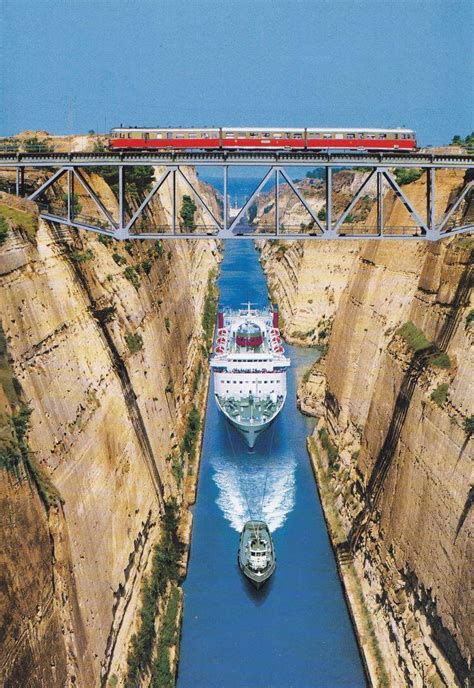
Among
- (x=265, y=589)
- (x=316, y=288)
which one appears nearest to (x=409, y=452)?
(x=265, y=589)

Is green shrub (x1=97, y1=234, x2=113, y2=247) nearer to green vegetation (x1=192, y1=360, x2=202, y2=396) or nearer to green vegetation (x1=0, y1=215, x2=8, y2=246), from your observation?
green vegetation (x1=0, y1=215, x2=8, y2=246)

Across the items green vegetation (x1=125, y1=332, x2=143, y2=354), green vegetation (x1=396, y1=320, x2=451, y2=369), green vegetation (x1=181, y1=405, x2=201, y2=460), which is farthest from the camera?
green vegetation (x1=181, y1=405, x2=201, y2=460)

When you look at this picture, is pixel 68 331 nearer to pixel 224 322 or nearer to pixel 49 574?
pixel 49 574

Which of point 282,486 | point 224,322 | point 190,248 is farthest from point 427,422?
point 190,248

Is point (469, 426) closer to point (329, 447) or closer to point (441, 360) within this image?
point (441, 360)

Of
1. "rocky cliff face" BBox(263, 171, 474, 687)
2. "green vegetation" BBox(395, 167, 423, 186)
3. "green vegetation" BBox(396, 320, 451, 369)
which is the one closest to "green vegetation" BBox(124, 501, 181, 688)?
"rocky cliff face" BBox(263, 171, 474, 687)

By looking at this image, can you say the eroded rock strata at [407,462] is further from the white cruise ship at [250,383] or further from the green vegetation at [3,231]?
the green vegetation at [3,231]

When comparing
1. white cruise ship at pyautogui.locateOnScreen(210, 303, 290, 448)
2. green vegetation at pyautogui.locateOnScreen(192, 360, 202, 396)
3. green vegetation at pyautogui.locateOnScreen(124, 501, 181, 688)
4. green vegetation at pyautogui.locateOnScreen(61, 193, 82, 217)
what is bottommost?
green vegetation at pyautogui.locateOnScreen(192, 360, 202, 396)
